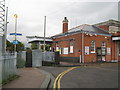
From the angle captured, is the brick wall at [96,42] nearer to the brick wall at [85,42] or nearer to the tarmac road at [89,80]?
the brick wall at [85,42]

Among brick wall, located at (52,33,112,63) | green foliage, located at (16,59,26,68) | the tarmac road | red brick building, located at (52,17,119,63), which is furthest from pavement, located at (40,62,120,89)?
brick wall, located at (52,33,112,63)

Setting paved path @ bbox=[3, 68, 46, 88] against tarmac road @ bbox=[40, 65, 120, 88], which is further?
tarmac road @ bbox=[40, 65, 120, 88]

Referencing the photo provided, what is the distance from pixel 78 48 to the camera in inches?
870

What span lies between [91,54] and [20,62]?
12.5 m

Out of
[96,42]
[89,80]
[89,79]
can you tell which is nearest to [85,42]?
[96,42]

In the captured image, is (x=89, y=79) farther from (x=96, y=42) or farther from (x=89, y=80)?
(x=96, y=42)

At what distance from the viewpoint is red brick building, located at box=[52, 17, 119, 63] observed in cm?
2181

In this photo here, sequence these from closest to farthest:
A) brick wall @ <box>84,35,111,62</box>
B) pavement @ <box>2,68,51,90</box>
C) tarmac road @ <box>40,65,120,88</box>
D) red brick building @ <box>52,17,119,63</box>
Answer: pavement @ <box>2,68,51,90</box> → tarmac road @ <box>40,65,120,88</box> → red brick building @ <box>52,17,119,63</box> → brick wall @ <box>84,35,111,62</box>

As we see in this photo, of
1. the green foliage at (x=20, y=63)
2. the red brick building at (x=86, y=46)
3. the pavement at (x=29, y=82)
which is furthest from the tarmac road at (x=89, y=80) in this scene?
the red brick building at (x=86, y=46)

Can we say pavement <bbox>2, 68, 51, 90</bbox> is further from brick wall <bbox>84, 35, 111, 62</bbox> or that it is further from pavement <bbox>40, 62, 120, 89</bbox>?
brick wall <bbox>84, 35, 111, 62</bbox>

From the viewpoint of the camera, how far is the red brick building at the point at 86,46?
71.6ft

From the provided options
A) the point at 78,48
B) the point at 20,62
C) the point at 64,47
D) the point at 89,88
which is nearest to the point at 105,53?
the point at 78,48

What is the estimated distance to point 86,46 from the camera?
72.7 ft

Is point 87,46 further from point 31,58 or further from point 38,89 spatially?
point 38,89
